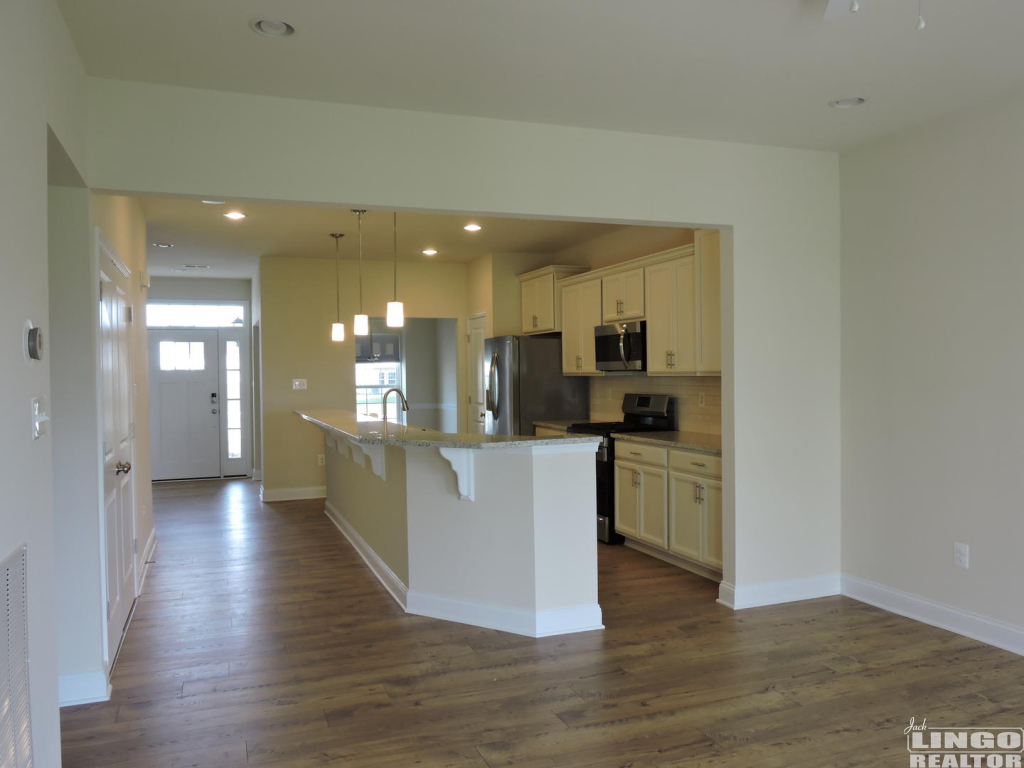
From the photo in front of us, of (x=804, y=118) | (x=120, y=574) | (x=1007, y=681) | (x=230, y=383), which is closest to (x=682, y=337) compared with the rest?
(x=804, y=118)

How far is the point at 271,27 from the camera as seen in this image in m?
2.69

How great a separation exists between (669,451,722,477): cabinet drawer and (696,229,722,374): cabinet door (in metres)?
0.55

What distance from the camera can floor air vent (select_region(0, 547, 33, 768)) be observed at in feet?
5.67

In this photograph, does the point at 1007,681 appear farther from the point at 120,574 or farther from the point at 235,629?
the point at 120,574

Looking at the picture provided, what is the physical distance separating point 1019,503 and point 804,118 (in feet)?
6.85

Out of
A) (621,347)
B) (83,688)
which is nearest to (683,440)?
(621,347)

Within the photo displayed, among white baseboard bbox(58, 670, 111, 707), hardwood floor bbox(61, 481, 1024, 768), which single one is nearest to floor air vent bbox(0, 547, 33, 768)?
hardwood floor bbox(61, 481, 1024, 768)

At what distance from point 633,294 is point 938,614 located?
9.45 ft

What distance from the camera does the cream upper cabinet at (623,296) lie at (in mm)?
5574

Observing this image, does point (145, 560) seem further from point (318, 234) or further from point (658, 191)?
point (658, 191)

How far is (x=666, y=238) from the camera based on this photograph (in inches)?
231

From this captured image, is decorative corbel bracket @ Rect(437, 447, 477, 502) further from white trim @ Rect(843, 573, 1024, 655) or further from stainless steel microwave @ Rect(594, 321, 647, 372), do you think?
white trim @ Rect(843, 573, 1024, 655)

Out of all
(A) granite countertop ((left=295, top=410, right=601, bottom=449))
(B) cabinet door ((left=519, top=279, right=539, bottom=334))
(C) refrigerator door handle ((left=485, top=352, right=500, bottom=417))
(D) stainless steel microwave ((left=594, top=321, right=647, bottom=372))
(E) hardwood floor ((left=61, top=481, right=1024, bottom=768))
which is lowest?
(E) hardwood floor ((left=61, top=481, right=1024, bottom=768))

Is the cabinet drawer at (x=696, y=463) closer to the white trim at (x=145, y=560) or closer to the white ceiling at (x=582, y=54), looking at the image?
the white ceiling at (x=582, y=54)
